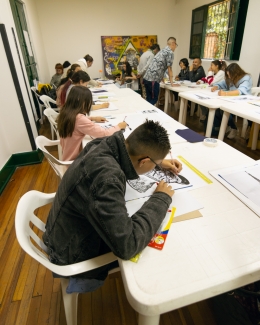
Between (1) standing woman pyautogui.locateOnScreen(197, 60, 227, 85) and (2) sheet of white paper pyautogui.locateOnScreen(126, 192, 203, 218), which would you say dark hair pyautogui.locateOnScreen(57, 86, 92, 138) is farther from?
(1) standing woman pyautogui.locateOnScreen(197, 60, 227, 85)

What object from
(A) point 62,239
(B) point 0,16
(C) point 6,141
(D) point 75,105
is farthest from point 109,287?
(B) point 0,16

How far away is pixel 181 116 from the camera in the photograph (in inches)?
122

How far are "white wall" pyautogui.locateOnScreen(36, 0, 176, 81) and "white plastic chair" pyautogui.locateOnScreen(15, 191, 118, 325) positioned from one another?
5.75 metres

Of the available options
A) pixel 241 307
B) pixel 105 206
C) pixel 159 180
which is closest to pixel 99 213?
pixel 105 206

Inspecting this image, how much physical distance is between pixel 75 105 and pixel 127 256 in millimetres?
1198

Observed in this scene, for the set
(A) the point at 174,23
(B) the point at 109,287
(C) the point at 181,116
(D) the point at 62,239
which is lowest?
(B) the point at 109,287

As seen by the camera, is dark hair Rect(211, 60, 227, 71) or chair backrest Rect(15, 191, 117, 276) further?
dark hair Rect(211, 60, 227, 71)

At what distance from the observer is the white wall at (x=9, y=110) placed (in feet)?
6.75

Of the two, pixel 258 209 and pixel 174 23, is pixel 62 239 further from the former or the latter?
pixel 174 23

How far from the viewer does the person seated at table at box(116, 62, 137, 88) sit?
533 cm

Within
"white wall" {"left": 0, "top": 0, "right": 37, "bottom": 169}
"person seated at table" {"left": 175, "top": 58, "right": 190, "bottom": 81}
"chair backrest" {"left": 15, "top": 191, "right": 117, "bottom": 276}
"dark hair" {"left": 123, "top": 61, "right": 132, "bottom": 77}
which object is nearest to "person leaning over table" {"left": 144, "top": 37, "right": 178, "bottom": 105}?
"person seated at table" {"left": 175, "top": 58, "right": 190, "bottom": 81}

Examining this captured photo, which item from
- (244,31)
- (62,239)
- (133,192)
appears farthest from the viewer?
(244,31)

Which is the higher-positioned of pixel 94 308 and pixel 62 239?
pixel 62 239

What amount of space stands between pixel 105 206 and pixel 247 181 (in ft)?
2.12
